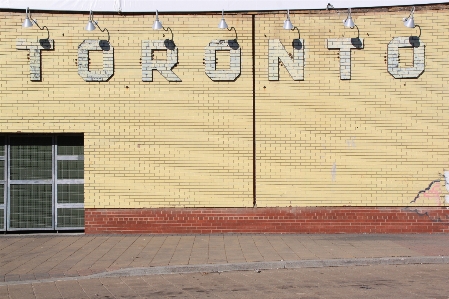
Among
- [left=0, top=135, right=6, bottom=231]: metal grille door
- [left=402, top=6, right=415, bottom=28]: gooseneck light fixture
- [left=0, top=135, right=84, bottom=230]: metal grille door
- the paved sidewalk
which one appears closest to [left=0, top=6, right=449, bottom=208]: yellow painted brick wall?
[left=402, top=6, right=415, bottom=28]: gooseneck light fixture

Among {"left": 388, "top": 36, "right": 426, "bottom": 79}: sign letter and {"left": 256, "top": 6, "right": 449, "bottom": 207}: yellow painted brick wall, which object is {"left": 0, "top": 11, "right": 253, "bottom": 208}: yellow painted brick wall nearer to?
{"left": 256, "top": 6, "right": 449, "bottom": 207}: yellow painted brick wall

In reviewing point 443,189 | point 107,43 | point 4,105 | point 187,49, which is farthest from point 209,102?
point 443,189

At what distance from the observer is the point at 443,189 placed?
16.2 meters

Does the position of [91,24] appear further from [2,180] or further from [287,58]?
[287,58]

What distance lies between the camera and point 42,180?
54.1 ft

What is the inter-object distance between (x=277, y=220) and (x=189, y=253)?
3.48 m

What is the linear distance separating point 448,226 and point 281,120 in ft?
15.3

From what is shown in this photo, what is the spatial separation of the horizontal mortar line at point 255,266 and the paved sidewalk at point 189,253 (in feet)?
0.05

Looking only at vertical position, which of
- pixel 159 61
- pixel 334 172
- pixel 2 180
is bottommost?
pixel 2 180

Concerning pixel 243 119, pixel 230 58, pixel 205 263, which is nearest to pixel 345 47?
pixel 230 58

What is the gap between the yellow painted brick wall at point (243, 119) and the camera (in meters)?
16.2

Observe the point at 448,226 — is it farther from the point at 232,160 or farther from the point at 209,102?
the point at 209,102

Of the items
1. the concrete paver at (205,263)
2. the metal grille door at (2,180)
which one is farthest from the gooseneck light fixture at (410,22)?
the metal grille door at (2,180)

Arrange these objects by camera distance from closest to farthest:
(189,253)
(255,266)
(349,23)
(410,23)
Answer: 1. (255,266)
2. (189,253)
3. (410,23)
4. (349,23)
